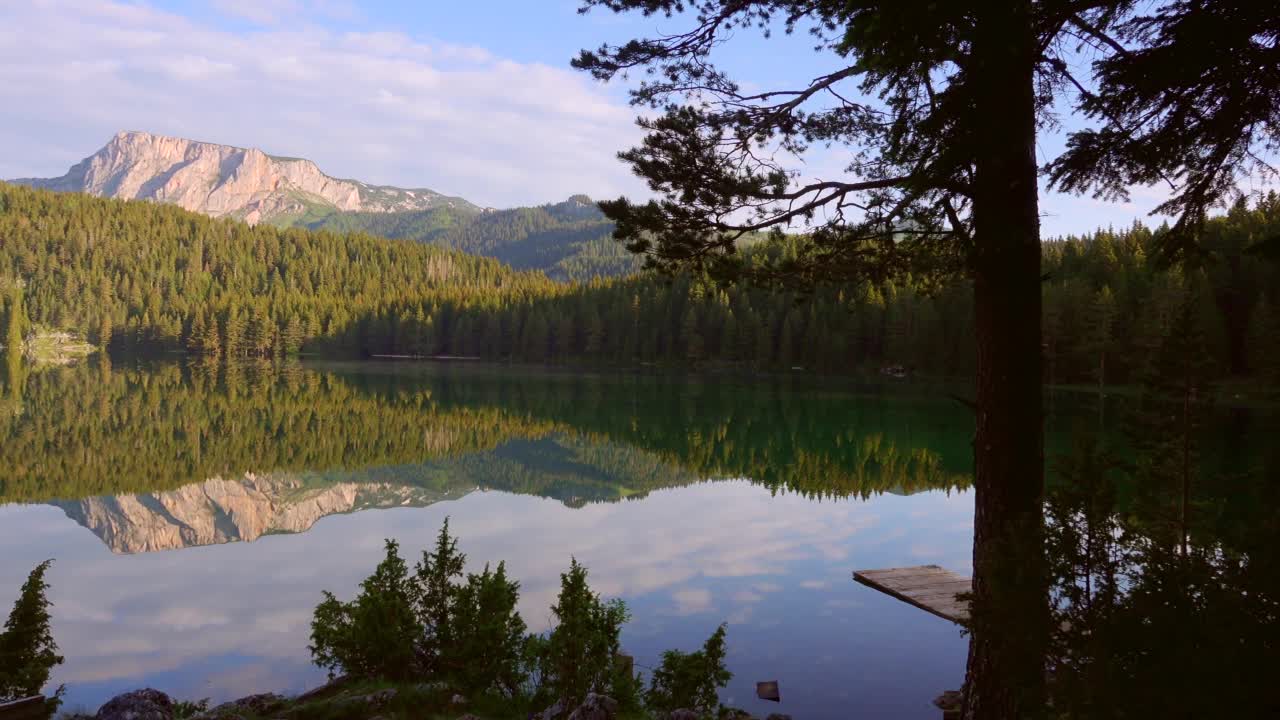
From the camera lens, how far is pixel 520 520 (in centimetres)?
2086

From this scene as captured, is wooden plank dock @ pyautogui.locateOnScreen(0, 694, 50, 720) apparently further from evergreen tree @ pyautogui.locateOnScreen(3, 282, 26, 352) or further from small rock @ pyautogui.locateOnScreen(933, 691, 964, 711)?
evergreen tree @ pyautogui.locateOnScreen(3, 282, 26, 352)

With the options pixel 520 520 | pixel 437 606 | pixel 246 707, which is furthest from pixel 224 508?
pixel 437 606

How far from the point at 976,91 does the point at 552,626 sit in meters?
9.40

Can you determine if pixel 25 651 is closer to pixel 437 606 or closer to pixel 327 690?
pixel 327 690

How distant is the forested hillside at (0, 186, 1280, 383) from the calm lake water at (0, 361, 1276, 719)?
487 cm

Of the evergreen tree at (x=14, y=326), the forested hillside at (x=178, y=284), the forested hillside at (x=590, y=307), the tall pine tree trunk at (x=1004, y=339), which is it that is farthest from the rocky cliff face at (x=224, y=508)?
the evergreen tree at (x=14, y=326)

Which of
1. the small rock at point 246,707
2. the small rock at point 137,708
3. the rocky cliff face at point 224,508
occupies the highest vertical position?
the small rock at point 137,708

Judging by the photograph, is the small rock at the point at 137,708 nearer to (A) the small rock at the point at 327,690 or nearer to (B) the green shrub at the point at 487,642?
(A) the small rock at the point at 327,690

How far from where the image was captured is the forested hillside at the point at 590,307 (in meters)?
56.1

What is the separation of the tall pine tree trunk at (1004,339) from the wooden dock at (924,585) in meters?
6.70

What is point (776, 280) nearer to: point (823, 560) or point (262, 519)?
point (823, 560)

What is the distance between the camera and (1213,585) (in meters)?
3.84

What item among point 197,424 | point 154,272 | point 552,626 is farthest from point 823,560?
point 154,272

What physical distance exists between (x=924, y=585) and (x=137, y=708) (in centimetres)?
1107
